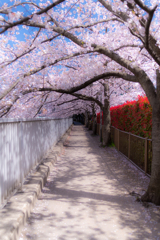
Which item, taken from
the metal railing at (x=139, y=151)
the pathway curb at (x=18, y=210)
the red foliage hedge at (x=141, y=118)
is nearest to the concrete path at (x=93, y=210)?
the pathway curb at (x=18, y=210)

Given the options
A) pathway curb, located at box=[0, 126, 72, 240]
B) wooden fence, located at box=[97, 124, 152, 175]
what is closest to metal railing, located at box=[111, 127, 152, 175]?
wooden fence, located at box=[97, 124, 152, 175]

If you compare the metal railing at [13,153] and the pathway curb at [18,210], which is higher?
the metal railing at [13,153]

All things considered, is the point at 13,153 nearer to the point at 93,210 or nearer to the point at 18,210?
the point at 18,210

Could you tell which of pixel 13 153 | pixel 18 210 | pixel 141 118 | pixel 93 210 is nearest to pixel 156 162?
pixel 93 210

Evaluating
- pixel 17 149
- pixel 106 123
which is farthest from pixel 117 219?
pixel 106 123

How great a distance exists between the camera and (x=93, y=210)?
14.5 feet

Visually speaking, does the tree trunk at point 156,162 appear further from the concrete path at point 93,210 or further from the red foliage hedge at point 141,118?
the red foliage hedge at point 141,118

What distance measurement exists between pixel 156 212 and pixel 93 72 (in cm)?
836

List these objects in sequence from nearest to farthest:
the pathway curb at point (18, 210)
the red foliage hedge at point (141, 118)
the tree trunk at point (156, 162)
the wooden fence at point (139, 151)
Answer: the pathway curb at point (18, 210)
the tree trunk at point (156, 162)
the wooden fence at point (139, 151)
the red foliage hedge at point (141, 118)

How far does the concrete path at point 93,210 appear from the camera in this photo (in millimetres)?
3512

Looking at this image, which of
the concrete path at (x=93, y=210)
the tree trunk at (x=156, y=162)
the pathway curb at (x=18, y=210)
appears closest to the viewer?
→ the pathway curb at (x=18, y=210)

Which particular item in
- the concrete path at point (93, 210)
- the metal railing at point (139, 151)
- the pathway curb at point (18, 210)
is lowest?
the concrete path at point (93, 210)

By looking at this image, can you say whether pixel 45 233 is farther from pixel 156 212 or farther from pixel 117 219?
pixel 156 212

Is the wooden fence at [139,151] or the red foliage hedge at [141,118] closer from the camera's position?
the wooden fence at [139,151]
